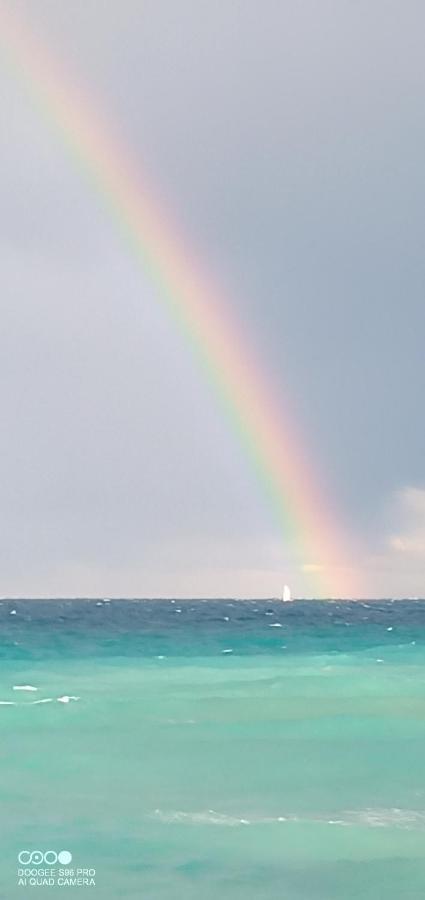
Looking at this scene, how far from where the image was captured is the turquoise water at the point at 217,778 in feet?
53.6

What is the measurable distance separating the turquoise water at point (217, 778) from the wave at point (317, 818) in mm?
37

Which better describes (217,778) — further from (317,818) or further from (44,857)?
(44,857)

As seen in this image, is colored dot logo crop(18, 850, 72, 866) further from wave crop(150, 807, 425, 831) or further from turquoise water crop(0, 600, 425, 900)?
wave crop(150, 807, 425, 831)

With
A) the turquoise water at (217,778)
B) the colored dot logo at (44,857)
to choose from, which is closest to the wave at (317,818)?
the turquoise water at (217,778)

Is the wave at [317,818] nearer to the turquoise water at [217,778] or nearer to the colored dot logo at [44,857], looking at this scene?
the turquoise water at [217,778]

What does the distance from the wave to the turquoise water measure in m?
0.04

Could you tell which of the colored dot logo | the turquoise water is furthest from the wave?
the colored dot logo

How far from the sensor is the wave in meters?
19.0

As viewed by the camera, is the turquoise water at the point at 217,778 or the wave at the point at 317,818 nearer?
the turquoise water at the point at 217,778

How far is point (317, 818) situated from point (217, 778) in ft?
11.2

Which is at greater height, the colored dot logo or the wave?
the wave

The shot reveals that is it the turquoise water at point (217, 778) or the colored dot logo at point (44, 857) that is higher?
the turquoise water at point (217, 778)

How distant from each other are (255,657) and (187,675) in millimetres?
9942

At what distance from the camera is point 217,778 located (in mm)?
22484
